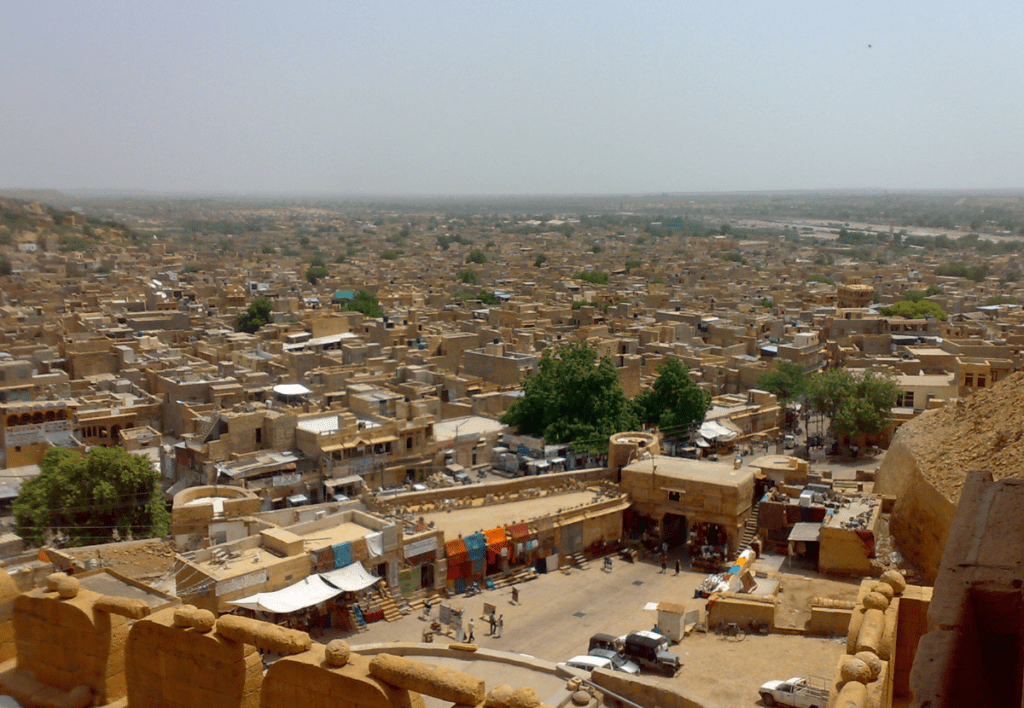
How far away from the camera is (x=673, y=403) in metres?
33.5

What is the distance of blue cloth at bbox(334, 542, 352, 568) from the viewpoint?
18609mm

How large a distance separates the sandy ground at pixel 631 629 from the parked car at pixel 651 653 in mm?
207

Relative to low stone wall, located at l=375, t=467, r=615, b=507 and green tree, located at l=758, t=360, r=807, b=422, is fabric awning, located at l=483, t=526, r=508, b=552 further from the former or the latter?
green tree, located at l=758, t=360, r=807, b=422

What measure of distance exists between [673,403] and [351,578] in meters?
17.8

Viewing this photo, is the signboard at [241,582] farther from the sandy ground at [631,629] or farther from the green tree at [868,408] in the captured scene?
the green tree at [868,408]

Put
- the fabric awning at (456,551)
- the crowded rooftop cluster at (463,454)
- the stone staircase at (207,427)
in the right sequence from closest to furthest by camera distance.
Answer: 1. the crowded rooftop cluster at (463,454)
2. the fabric awning at (456,551)
3. the stone staircase at (207,427)

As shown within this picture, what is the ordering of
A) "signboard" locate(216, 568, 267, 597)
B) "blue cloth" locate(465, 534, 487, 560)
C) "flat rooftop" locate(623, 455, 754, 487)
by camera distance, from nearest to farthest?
"signboard" locate(216, 568, 267, 597) → "blue cloth" locate(465, 534, 487, 560) → "flat rooftop" locate(623, 455, 754, 487)

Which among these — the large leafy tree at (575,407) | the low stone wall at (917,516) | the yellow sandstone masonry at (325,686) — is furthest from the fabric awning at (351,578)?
the large leafy tree at (575,407)

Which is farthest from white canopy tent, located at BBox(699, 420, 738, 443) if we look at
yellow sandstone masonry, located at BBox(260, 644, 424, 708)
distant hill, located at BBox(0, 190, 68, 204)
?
distant hill, located at BBox(0, 190, 68, 204)

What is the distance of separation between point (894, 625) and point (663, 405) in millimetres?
25637

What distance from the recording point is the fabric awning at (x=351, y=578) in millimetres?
18062

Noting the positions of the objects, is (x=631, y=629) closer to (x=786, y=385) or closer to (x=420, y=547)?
(x=420, y=547)

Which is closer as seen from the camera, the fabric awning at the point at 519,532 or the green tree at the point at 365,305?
the fabric awning at the point at 519,532

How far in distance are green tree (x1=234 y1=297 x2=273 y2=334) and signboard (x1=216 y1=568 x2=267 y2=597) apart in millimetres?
41870
